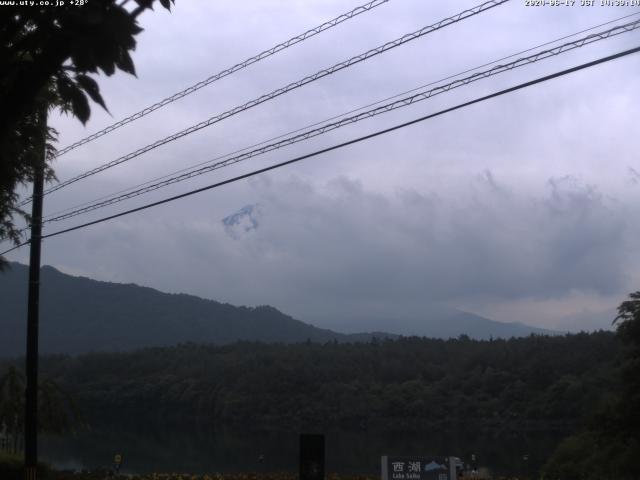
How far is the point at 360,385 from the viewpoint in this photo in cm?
9519

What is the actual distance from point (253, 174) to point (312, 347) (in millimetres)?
108533

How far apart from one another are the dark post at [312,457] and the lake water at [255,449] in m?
25.0

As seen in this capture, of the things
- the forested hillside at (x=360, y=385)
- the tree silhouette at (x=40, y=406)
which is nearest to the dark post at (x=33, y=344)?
the tree silhouette at (x=40, y=406)

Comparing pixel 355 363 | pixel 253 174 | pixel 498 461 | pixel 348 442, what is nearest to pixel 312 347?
pixel 355 363

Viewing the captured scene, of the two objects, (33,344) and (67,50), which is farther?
(33,344)

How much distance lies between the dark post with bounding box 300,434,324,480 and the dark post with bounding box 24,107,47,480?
7118 millimetres

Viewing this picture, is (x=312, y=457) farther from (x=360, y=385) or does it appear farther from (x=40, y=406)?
(x=360, y=385)

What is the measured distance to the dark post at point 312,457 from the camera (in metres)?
12.5

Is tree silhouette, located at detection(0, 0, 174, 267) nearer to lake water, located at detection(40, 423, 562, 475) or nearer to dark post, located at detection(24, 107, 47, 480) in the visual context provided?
dark post, located at detection(24, 107, 47, 480)

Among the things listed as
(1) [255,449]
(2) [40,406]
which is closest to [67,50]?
(2) [40,406]

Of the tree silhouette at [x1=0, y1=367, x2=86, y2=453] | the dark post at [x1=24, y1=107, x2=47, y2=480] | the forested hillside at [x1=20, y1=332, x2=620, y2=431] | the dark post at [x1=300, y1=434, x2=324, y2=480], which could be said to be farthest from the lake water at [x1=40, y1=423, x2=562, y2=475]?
the dark post at [x1=300, y1=434, x2=324, y2=480]

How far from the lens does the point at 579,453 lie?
114 feet

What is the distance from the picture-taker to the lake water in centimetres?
4400

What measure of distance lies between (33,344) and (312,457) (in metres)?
8.09
